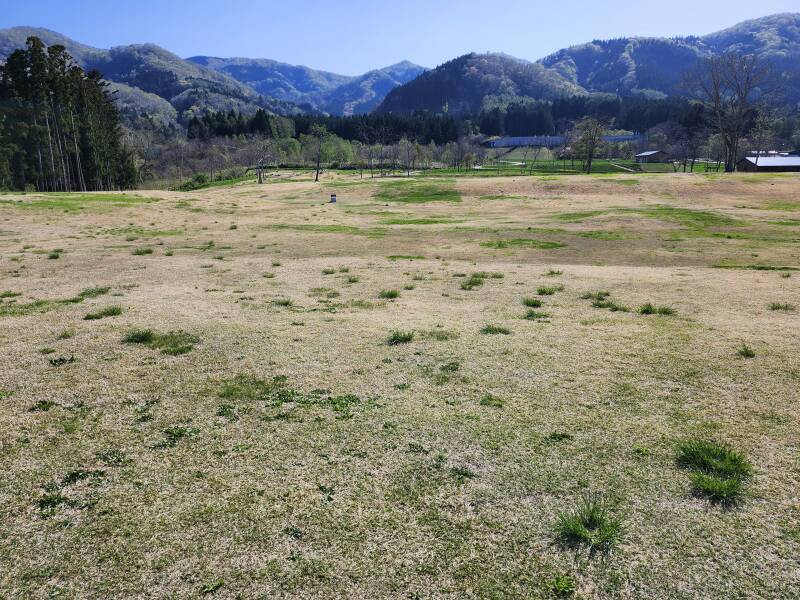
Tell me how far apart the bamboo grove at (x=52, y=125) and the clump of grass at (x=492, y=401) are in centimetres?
10129

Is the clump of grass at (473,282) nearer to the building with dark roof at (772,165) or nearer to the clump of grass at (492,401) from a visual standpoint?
the clump of grass at (492,401)

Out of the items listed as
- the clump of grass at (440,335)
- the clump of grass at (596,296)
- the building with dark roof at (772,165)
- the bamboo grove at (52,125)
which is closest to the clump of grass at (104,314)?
the clump of grass at (440,335)

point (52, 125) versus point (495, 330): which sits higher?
point (52, 125)

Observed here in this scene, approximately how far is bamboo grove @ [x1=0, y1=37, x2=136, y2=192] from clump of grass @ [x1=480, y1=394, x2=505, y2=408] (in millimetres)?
101293

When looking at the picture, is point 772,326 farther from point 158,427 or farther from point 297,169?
point 297,169

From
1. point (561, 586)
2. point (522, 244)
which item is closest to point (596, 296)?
point (561, 586)

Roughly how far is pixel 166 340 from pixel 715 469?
1449 centimetres

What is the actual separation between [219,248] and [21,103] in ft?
304

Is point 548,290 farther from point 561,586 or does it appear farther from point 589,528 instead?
point 561,586

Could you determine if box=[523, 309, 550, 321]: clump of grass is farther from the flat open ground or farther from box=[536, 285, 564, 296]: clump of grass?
box=[536, 285, 564, 296]: clump of grass

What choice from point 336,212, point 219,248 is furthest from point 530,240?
point 336,212

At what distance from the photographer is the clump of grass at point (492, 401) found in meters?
10.9

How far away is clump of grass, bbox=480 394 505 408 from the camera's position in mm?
10883

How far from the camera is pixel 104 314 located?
1748 cm
